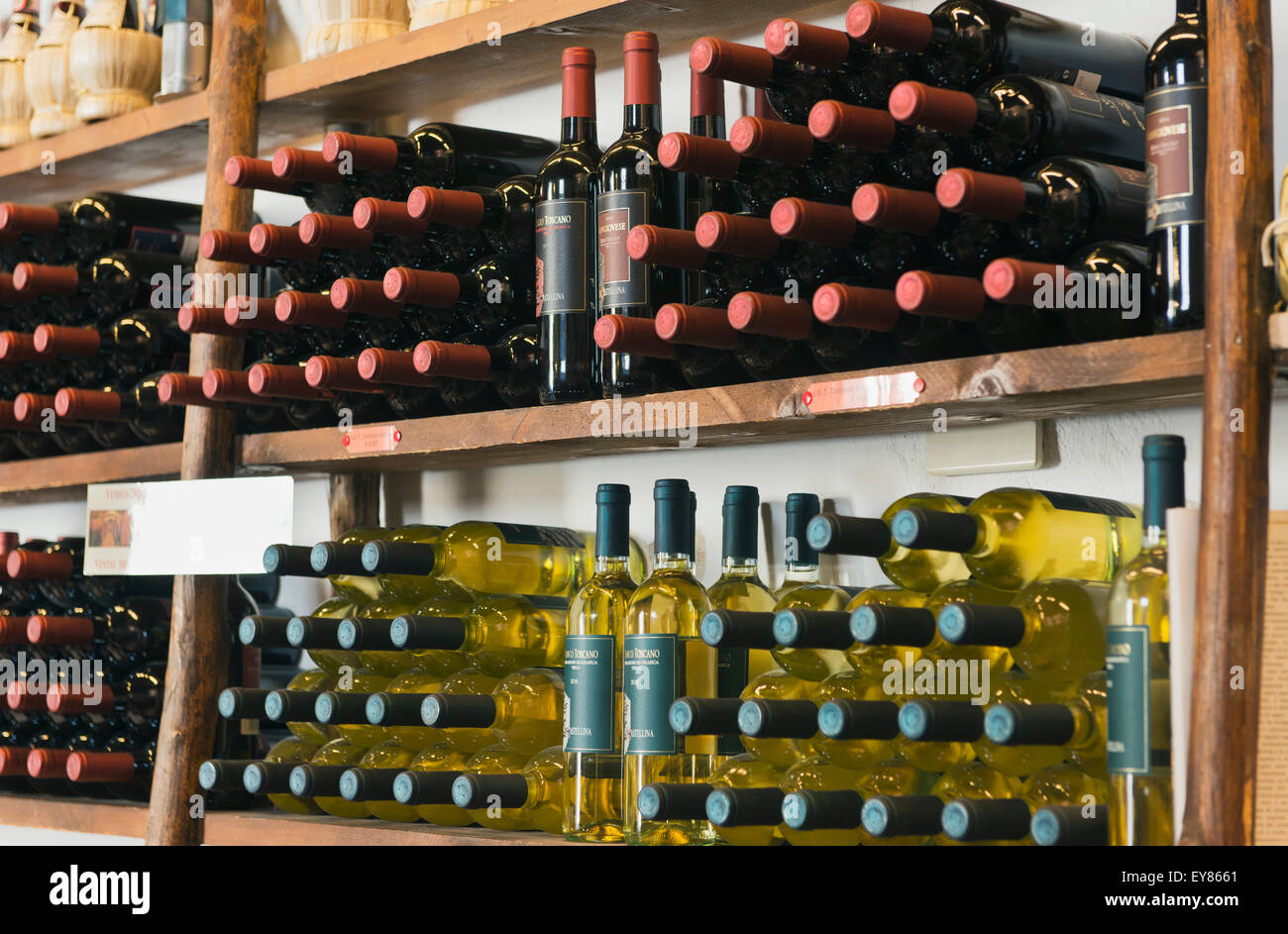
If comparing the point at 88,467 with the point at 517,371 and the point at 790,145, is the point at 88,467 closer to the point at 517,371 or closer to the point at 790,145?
the point at 517,371

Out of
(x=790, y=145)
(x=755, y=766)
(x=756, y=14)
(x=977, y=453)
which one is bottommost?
(x=755, y=766)

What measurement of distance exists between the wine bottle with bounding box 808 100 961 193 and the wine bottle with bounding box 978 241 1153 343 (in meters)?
0.11

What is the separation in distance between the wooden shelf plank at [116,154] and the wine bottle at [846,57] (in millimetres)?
1025

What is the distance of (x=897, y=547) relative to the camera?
1.29m

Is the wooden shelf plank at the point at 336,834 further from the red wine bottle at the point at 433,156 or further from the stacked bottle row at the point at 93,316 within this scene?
the red wine bottle at the point at 433,156

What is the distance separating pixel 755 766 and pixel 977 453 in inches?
13.9

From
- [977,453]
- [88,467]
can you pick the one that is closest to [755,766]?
[977,453]

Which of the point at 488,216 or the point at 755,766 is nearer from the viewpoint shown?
the point at 755,766

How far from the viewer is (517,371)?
160cm

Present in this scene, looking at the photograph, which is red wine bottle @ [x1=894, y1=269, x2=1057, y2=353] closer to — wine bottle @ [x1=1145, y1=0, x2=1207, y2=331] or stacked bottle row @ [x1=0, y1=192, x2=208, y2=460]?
wine bottle @ [x1=1145, y1=0, x2=1207, y2=331]

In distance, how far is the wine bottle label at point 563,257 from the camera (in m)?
1.51

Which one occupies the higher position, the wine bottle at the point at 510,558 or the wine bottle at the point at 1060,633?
the wine bottle at the point at 510,558

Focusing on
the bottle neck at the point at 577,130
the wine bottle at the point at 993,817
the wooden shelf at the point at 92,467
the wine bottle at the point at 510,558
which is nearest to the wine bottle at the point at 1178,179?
the wine bottle at the point at 993,817

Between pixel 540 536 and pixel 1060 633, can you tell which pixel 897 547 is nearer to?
pixel 1060 633
